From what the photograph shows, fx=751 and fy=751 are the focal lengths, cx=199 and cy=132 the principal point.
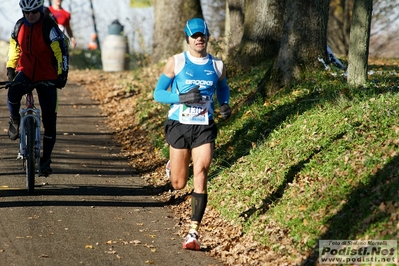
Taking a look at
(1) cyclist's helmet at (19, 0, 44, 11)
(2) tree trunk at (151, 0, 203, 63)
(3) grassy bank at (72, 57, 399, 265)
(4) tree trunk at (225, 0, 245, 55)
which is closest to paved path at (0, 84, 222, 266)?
(3) grassy bank at (72, 57, 399, 265)

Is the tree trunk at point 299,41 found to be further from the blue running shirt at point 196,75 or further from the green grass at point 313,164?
the blue running shirt at point 196,75

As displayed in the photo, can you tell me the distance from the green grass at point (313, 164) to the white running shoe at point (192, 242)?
0.65 m

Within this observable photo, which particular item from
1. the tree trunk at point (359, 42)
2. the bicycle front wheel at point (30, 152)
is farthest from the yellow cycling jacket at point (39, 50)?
the tree trunk at point (359, 42)

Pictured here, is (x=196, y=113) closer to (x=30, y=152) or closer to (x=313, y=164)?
(x=313, y=164)

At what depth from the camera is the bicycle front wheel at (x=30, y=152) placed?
32.1 feet

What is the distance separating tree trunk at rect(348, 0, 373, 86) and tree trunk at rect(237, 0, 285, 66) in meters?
3.90

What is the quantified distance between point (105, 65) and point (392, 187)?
20.1m

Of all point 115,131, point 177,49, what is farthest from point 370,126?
point 177,49

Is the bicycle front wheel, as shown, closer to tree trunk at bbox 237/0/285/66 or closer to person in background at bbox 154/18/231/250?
person in background at bbox 154/18/231/250

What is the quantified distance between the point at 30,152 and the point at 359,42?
5.16m

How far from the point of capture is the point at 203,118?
320 inches

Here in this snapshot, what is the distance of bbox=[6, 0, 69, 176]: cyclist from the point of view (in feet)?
32.6

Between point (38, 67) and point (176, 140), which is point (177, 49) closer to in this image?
point (38, 67)

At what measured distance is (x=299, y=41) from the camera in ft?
42.2
